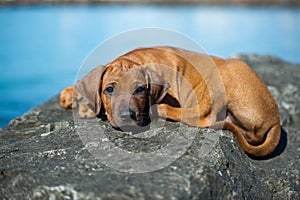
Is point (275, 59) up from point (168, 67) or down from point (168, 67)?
down

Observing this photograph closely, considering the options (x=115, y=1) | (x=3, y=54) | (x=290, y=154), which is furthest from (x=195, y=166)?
(x=115, y=1)

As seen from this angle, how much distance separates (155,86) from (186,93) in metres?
0.62

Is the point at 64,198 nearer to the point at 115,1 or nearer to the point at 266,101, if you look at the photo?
the point at 266,101

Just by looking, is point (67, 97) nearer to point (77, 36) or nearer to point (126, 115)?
point (126, 115)

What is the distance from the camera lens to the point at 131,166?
11.8 ft

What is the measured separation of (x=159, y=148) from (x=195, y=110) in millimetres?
1158

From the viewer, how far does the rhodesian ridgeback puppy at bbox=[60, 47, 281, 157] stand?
4.53 m

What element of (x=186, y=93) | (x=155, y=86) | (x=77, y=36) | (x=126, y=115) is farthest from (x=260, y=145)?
(x=77, y=36)

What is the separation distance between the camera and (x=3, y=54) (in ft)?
57.4

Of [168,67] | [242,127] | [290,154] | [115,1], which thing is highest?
[168,67]

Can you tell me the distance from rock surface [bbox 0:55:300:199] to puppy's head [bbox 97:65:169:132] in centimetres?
13

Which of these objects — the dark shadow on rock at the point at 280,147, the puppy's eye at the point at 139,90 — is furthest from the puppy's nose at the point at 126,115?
the dark shadow on rock at the point at 280,147

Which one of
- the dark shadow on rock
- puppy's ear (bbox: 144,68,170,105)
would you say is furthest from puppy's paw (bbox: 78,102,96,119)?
the dark shadow on rock

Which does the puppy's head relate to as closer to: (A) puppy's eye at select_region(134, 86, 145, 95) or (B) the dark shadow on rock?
(A) puppy's eye at select_region(134, 86, 145, 95)
